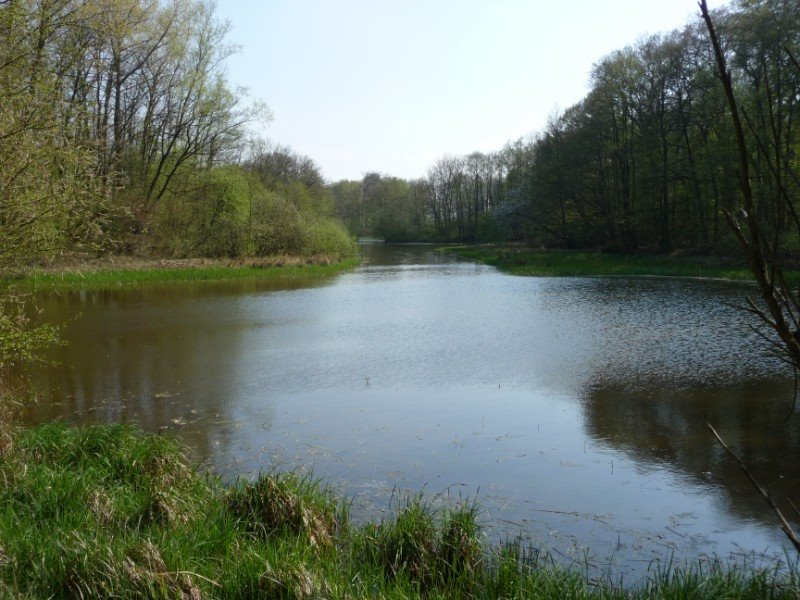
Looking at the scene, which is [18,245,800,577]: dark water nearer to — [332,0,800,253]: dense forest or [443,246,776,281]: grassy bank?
[443,246,776,281]: grassy bank

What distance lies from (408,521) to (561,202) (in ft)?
129

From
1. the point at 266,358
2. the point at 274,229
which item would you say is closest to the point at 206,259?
the point at 274,229

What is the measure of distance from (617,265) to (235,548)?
29683 mm

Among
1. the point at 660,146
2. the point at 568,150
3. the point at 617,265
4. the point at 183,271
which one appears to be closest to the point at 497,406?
the point at 183,271

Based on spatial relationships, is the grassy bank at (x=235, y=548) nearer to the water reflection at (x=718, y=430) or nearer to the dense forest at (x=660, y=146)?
the water reflection at (x=718, y=430)

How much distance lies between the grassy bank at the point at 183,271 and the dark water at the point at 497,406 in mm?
5700

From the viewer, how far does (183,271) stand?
26.9m

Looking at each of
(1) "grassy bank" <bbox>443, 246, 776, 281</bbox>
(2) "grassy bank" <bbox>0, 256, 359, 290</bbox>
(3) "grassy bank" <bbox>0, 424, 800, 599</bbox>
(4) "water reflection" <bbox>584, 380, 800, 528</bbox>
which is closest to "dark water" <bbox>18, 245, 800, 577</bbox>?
(4) "water reflection" <bbox>584, 380, 800, 528</bbox>

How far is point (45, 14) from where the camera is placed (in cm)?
797

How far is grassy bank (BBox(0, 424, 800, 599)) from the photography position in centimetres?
351

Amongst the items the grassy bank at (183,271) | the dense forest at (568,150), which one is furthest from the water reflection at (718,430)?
the grassy bank at (183,271)

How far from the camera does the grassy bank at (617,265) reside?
1021 inches

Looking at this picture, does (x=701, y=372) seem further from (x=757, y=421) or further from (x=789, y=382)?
(x=757, y=421)

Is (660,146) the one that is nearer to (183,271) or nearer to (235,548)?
(183,271)
